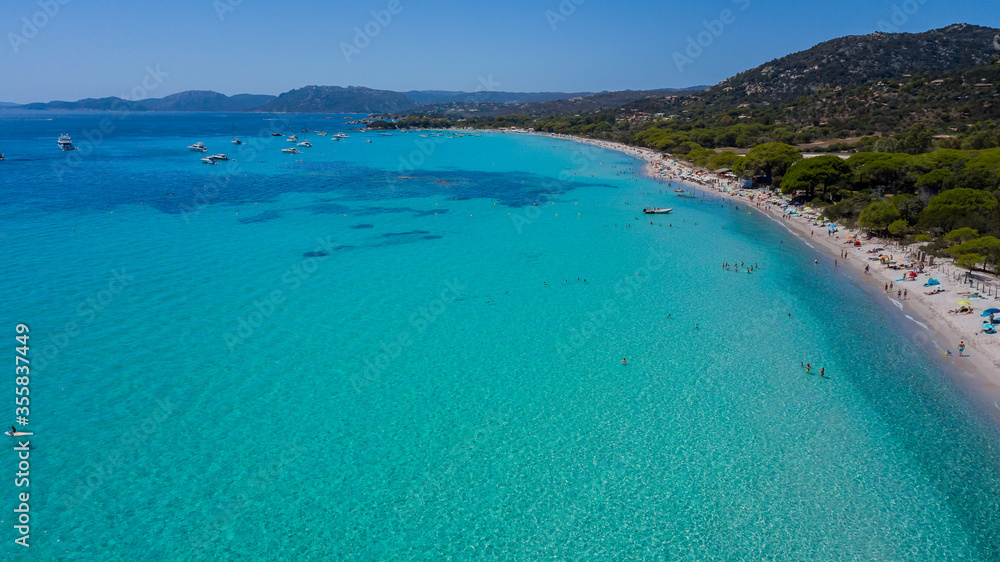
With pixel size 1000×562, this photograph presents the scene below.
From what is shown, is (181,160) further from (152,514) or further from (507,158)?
(152,514)

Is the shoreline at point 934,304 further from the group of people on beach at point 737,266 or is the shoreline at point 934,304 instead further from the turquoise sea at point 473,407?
the group of people on beach at point 737,266

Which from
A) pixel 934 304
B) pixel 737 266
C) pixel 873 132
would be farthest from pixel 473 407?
pixel 873 132

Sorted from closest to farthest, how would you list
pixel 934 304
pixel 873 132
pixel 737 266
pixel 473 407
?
1. pixel 473 407
2. pixel 934 304
3. pixel 737 266
4. pixel 873 132

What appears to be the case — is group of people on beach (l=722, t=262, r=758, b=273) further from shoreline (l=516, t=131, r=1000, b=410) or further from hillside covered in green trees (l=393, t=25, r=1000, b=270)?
hillside covered in green trees (l=393, t=25, r=1000, b=270)

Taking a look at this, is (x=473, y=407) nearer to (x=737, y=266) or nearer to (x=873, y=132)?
(x=737, y=266)

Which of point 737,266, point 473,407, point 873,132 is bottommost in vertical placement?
point 473,407

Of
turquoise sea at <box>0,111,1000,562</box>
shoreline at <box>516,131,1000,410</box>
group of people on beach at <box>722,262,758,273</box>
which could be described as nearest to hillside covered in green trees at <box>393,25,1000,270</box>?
shoreline at <box>516,131,1000,410</box>

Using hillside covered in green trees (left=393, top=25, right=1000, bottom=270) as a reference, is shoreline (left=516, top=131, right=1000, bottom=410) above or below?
below

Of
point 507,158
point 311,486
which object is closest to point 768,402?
point 311,486
